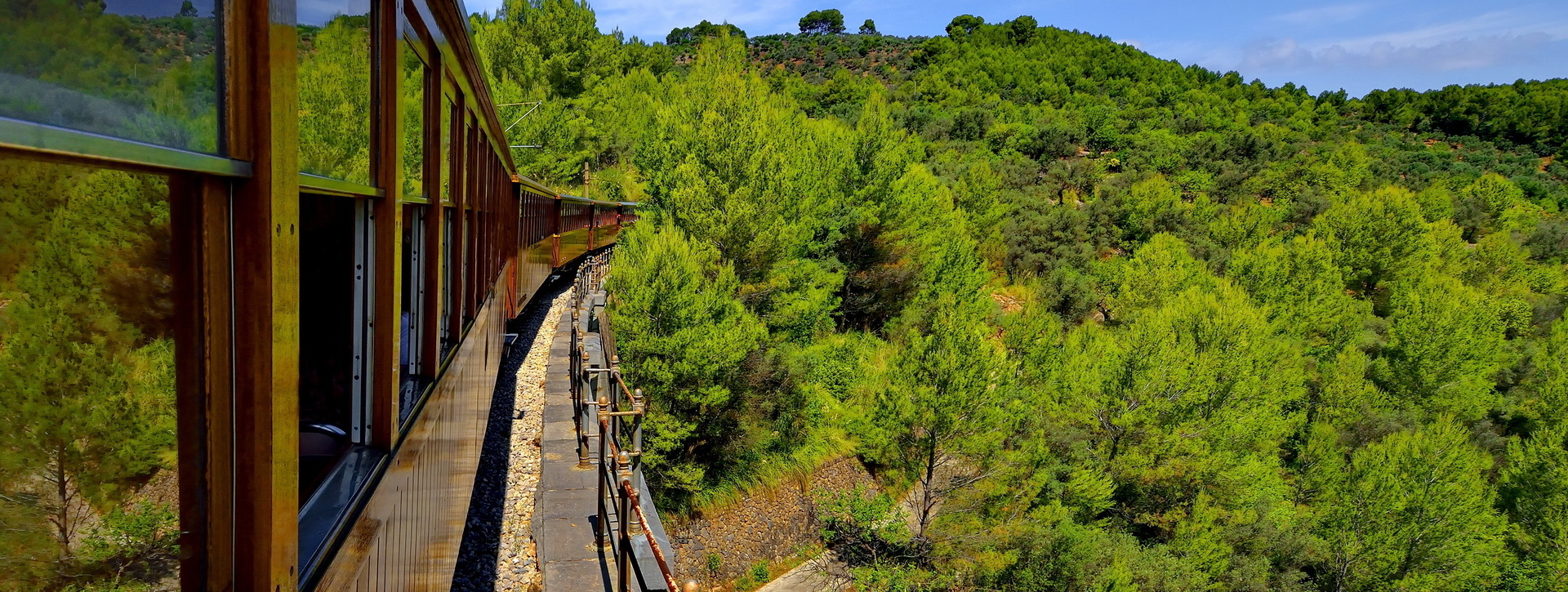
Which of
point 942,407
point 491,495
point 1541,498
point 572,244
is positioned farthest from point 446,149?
point 1541,498

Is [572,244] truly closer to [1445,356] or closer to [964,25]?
[1445,356]

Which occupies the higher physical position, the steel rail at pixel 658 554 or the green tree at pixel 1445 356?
the steel rail at pixel 658 554

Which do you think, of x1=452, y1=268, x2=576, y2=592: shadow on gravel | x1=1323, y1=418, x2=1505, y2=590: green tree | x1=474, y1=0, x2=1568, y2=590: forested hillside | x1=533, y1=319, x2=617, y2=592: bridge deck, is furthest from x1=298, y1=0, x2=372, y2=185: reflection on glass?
x1=1323, y1=418, x2=1505, y2=590: green tree

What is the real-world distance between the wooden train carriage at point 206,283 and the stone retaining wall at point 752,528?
44.6 feet

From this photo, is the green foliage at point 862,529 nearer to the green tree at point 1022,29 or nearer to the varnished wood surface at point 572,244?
the varnished wood surface at point 572,244

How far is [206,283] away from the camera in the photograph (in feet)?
3.36

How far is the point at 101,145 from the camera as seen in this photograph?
74 cm

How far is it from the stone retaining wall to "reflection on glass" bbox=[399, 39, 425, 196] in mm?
13040

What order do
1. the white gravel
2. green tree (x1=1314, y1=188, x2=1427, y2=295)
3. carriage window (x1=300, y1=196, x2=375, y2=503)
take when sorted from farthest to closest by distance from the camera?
green tree (x1=1314, y1=188, x2=1427, y2=295), the white gravel, carriage window (x1=300, y1=196, x2=375, y2=503)

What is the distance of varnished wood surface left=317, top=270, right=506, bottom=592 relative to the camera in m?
1.96

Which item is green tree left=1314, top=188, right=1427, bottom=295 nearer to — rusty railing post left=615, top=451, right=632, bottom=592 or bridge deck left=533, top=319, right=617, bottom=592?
bridge deck left=533, top=319, right=617, bottom=592

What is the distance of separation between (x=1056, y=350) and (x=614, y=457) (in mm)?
22372

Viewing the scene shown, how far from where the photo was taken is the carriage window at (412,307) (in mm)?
2736

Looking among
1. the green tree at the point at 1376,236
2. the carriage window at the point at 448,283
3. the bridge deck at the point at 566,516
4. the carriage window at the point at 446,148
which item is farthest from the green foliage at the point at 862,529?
the green tree at the point at 1376,236
